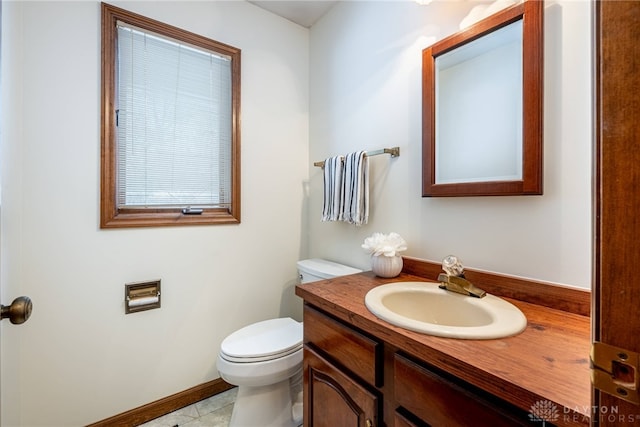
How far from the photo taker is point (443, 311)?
1.05 meters

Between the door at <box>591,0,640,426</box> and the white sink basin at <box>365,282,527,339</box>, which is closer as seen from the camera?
the door at <box>591,0,640,426</box>

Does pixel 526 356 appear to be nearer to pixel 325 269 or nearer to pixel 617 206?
pixel 617 206

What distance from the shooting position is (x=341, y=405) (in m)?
0.95

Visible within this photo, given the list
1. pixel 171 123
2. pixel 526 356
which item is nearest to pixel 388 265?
pixel 526 356

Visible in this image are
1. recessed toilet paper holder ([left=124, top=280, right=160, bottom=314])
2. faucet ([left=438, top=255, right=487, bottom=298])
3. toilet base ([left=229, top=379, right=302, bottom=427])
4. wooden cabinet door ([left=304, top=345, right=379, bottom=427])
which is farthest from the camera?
recessed toilet paper holder ([left=124, top=280, right=160, bottom=314])

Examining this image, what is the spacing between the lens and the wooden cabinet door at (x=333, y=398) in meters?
0.85

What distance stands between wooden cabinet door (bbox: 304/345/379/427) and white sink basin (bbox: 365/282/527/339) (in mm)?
261

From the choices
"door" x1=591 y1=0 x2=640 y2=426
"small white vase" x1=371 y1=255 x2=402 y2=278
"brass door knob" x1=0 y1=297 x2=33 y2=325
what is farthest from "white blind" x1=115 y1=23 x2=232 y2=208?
"door" x1=591 y1=0 x2=640 y2=426

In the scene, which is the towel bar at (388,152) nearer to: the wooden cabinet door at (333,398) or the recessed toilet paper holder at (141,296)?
the wooden cabinet door at (333,398)

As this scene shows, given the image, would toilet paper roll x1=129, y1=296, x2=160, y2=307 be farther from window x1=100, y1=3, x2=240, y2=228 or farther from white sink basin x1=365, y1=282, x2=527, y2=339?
white sink basin x1=365, y1=282, x2=527, y2=339

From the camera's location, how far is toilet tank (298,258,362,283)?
5.20 feet

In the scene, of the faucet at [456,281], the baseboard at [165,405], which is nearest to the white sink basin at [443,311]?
the faucet at [456,281]

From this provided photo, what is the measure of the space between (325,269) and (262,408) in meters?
0.75

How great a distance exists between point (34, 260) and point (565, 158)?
2120 millimetres
